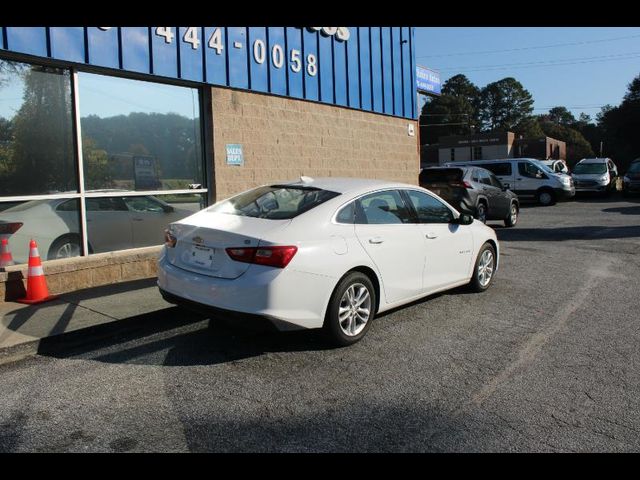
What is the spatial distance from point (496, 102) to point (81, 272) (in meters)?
131

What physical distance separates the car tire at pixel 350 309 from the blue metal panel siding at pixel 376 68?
8178 millimetres

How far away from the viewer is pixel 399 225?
5590 mm

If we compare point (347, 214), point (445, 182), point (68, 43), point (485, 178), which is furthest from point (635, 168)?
point (68, 43)

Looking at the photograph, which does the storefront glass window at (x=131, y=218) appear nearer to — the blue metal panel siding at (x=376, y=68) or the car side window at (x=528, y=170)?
the blue metal panel siding at (x=376, y=68)

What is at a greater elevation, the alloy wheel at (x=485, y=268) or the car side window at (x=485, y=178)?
the car side window at (x=485, y=178)

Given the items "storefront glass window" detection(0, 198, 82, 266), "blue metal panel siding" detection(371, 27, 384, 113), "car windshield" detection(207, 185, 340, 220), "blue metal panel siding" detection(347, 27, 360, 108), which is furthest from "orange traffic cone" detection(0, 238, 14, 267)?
"blue metal panel siding" detection(371, 27, 384, 113)

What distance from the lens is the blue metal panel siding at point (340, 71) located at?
11086 mm

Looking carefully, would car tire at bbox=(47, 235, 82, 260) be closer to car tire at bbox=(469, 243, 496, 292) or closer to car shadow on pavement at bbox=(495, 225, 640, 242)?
car tire at bbox=(469, 243, 496, 292)

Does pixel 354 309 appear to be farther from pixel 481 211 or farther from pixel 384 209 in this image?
pixel 481 211

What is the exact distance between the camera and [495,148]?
68.1m

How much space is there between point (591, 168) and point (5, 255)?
27.3 meters

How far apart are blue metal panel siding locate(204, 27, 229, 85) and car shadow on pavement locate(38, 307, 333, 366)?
4.50m

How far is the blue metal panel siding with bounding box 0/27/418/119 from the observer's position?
279 inches

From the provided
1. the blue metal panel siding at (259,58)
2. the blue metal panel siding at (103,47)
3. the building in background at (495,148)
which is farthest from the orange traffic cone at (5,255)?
the building in background at (495,148)
